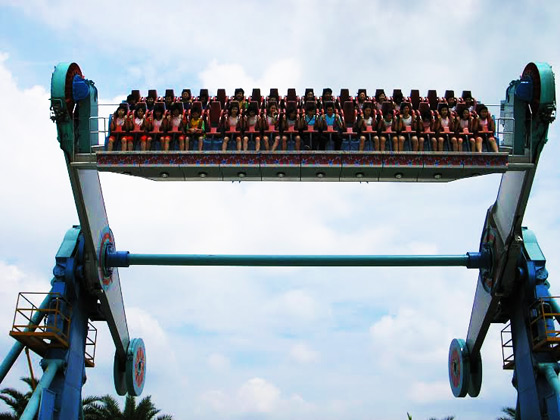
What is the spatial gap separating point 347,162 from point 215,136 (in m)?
2.89

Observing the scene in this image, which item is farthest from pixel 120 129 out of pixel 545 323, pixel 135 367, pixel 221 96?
pixel 545 323

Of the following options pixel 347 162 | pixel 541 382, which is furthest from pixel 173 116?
pixel 541 382

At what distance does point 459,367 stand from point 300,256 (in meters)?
5.65

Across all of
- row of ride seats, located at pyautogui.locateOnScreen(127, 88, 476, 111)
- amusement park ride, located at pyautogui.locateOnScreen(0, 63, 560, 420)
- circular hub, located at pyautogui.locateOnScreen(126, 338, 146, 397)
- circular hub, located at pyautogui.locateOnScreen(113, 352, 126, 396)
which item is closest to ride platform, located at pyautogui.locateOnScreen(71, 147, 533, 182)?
amusement park ride, located at pyautogui.locateOnScreen(0, 63, 560, 420)

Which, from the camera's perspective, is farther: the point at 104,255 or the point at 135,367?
the point at 135,367

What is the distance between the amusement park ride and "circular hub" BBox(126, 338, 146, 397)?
0.49 metres

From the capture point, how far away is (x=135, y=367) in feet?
72.1

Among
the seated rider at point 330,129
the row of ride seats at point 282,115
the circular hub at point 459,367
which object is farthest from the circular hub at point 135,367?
the circular hub at point 459,367

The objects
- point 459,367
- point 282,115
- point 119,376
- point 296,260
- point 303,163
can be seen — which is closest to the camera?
point 303,163

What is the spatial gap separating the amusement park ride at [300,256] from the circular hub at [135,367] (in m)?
0.49

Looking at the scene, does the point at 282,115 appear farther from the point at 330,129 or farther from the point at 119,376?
the point at 119,376

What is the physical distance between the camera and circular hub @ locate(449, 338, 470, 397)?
22.0m

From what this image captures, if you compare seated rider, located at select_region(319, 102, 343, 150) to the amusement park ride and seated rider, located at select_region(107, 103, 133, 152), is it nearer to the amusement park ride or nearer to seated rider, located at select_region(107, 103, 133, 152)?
the amusement park ride

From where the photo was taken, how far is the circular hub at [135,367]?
71.4 ft
